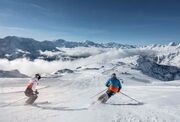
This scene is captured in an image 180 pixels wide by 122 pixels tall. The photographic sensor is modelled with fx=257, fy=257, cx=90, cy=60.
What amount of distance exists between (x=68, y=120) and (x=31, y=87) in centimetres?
686

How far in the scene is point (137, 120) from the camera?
12391 mm

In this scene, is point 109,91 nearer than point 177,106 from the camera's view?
No

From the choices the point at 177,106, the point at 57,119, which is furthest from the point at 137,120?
the point at 177,106

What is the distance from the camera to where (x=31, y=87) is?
18312 mm

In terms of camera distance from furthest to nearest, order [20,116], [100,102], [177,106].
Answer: [100,102]
[177,106]
[20,116]

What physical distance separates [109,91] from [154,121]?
6.91m

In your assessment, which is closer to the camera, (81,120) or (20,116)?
(81,120)

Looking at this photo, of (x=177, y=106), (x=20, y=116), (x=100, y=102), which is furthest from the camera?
(x=100, y=102)

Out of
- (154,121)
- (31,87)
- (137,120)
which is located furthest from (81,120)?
(31,87)

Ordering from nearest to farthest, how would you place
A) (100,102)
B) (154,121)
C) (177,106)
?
(154,121) → (177,106) → (100,102)

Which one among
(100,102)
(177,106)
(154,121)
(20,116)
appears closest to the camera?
(154,121)

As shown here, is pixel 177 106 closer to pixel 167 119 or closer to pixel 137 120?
pixel 167 119

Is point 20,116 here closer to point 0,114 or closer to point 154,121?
point 0,114

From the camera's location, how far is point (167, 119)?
41.4ft
